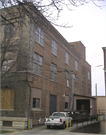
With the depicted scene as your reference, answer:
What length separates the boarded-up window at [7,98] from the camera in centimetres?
1664

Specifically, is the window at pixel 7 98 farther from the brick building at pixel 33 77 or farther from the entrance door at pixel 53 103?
the entrance door at pixel 53 103

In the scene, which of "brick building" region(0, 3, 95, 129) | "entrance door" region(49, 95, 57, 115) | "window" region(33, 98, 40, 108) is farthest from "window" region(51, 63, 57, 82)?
"window" region(33, 98, 40, 108)

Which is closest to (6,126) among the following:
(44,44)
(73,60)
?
(44,44)

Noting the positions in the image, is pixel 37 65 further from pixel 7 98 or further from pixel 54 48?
pixel 54 48

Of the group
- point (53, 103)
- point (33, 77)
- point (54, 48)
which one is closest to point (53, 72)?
point (54, 48)

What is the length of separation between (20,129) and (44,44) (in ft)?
32.6

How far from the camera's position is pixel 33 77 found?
701 inches

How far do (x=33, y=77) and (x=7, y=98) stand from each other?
311 cm

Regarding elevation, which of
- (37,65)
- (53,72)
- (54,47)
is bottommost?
(53,72)

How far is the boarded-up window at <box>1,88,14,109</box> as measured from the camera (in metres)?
16.6

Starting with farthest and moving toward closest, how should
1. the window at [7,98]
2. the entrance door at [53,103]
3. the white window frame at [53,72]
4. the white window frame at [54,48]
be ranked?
the white window frame at [54,48], the white window frame at [53,72], the entrance door at [53,103], the window at [7,98]

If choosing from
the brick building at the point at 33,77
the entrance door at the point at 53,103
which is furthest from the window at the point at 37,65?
the entrance door at the point at 53,103

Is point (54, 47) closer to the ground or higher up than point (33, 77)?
higher up

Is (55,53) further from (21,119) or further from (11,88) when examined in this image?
(21,119)
